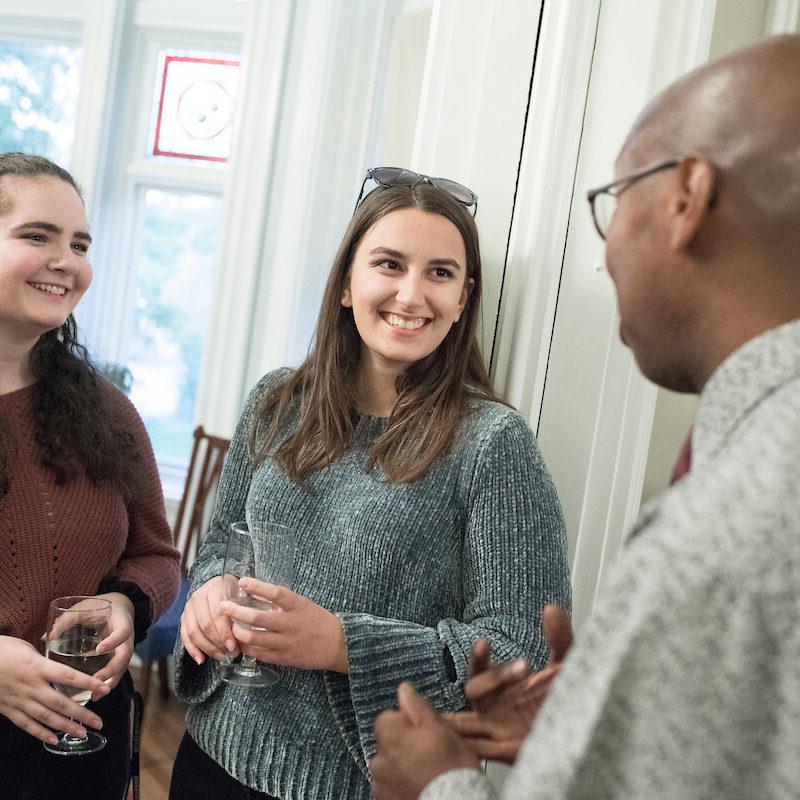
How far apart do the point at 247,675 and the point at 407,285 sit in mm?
633

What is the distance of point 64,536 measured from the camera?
155 cm

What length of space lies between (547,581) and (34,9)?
4.05 meters

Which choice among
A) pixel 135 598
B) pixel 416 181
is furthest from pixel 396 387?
pixel 135 598

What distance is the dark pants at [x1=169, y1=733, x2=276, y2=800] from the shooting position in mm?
1324

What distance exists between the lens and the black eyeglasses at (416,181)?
1574 mm

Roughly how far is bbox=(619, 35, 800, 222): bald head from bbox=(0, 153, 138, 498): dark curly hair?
4.03ft

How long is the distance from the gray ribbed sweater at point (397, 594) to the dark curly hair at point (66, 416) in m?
0.44

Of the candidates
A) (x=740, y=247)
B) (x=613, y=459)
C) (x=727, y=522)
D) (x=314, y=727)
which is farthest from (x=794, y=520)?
(x=613, y=459)

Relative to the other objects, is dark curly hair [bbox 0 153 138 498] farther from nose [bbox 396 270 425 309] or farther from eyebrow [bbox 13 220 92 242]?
nose [bbox 396 270 425 309]

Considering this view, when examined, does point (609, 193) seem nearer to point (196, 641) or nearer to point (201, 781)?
point (196, 641)

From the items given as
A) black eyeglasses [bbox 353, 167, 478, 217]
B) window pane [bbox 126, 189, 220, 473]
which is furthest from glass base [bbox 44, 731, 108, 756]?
window pane [bbox 126, 189, 220, 473]

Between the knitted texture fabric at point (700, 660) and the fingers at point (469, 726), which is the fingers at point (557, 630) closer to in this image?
the fingers at point (469, 726)

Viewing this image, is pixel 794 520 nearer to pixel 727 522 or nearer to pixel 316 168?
pixel 727 522

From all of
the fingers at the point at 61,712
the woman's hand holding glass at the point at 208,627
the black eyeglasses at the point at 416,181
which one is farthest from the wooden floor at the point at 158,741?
the black eyeglasses at the point at 416,181
